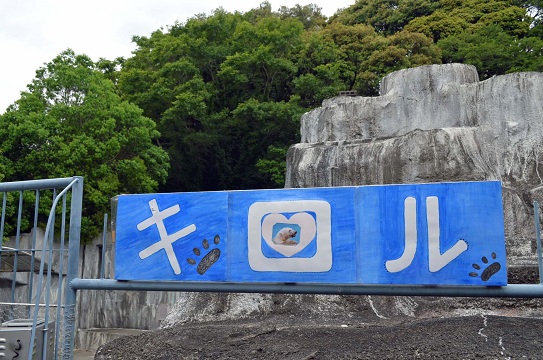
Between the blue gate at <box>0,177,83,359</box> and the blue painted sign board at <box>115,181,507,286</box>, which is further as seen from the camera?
the blue painted sign board at <box>115,181,507,286</box>

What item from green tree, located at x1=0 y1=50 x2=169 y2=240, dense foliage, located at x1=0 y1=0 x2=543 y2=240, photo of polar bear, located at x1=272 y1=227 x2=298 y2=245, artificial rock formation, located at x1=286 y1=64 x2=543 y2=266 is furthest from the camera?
dense foliage, located at x1=0 y1=0 x2=543 y2=240

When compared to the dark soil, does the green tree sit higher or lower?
higher

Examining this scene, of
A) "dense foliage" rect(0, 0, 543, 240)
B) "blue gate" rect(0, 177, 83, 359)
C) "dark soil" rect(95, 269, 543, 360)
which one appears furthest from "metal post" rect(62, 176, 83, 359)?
"dense foliage" rect(0, 0, 543, 240)

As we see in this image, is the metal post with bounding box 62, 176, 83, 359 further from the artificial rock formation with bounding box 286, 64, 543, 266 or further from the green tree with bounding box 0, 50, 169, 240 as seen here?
the green tree with bounding box 0, 50, 169, 240

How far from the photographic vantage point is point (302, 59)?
2347 cm

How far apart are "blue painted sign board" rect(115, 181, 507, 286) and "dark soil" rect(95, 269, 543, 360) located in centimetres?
192

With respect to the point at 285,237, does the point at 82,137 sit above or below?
above

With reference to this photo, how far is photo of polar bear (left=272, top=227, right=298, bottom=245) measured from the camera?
4215 millimetres

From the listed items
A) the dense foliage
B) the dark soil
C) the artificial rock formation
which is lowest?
the dark soil

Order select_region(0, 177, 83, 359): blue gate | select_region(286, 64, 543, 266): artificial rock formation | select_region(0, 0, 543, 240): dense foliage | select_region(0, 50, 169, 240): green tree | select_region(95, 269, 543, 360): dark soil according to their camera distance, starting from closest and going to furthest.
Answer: select_region(0, 177, 83, 359): blue gate
select_region(95, 269, 543, 360): dark soil
select_region(286, 64, 543, 266): artificial rock formation
select_region(0, 50, 169, 240): green tree
select_region(0, 0, 543, 240): dense foliage

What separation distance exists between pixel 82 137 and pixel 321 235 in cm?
1513

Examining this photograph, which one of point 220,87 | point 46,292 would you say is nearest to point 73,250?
point 46,292

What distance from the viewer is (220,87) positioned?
23312 millimetres

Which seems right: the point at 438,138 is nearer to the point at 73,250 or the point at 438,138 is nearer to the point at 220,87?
the point at 73,250
